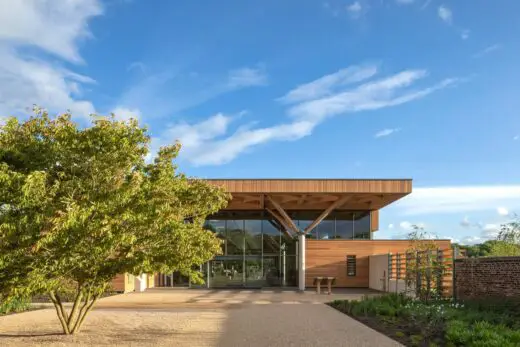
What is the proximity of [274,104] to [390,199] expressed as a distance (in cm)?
1251

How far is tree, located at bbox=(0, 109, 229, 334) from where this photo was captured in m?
7.84

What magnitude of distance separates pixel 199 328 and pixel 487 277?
857cm

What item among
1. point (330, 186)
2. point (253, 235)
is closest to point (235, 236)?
point (253, 235)

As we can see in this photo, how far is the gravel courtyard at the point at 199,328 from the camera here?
383 inches

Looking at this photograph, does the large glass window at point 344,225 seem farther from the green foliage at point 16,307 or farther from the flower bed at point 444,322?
the green foliage at point 16,307

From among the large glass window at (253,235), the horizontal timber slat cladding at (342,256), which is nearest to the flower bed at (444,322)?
the horizontal timber slat cladding at (342,256)

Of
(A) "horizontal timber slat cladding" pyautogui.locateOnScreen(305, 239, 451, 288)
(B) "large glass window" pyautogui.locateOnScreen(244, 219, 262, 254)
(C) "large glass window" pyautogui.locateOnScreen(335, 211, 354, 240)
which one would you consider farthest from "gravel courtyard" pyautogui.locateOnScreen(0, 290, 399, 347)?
(C) "large glass window" pyautogui.locateOnScreen(335, 211, 354, 240)

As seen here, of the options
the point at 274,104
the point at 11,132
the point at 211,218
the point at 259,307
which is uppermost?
the point at 274,104

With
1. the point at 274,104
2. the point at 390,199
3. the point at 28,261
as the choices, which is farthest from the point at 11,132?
the point at 390,199

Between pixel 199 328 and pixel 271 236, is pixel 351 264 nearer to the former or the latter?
pixel 271 236

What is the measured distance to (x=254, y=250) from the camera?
1127 inches

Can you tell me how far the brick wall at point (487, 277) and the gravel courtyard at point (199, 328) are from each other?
424 centimetres

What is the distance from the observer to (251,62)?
1355 cm

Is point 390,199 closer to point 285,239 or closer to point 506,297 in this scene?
point 285,239
